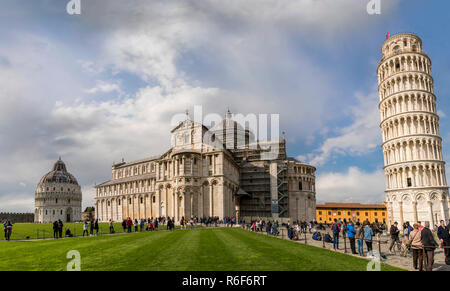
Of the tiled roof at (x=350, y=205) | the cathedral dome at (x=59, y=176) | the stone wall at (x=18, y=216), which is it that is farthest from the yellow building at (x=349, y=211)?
the stone wall at (x=18, y=216)

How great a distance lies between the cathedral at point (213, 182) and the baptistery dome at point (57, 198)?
Result: 169 feet

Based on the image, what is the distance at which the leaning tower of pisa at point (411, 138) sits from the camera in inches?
1854

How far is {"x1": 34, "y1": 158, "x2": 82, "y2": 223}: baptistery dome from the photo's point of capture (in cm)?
13450

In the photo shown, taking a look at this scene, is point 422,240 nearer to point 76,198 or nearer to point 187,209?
point 187,209

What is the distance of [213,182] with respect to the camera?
2397 inches

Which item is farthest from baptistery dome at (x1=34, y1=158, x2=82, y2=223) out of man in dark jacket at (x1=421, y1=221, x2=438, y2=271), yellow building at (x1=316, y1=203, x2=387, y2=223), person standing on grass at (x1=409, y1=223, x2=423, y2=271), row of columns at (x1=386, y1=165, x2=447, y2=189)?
man in dark jacket at (x1=421, y1=221, x2=438, y2=271)

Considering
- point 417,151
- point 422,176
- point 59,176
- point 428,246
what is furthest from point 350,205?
point 59,176

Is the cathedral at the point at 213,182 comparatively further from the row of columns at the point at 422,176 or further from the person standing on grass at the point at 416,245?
the person standing on grass at the point at 416,245

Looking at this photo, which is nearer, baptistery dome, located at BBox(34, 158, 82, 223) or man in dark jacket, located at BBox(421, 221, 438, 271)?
man in dark jacket, located at BBox(421, 221, 438, 271)

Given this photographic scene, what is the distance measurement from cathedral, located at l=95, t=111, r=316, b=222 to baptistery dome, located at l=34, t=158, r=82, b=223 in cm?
5147

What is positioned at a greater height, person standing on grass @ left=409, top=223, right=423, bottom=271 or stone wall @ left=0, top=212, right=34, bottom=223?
person standing on grass @ left=409, top=223, right=423, bottom=271

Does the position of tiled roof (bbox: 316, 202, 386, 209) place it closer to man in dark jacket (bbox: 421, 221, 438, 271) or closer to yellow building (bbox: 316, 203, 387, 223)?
yellow building (bbox: 316, 203, 387, 223)

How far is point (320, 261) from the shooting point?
13.3 meters
